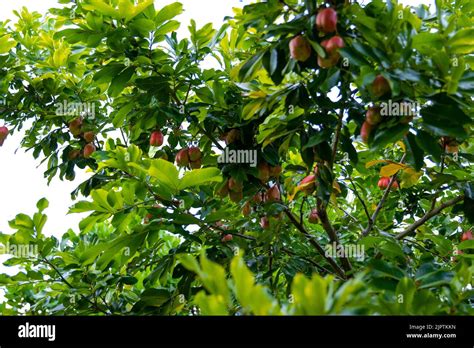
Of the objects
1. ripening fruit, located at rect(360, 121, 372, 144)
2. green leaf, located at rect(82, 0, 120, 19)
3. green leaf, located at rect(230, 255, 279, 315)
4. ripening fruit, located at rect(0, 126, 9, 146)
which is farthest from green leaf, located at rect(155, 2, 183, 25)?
green leaf, located at rect(230, 255, 279, 315)

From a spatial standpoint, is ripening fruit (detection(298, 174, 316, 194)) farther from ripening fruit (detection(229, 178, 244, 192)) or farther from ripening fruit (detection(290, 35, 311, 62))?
ripening fruit (detection(290, 35, 311, 62))

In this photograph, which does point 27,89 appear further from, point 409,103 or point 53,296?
point 409,103

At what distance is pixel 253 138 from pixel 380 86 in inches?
26.3

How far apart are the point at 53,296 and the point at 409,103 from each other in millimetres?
1485

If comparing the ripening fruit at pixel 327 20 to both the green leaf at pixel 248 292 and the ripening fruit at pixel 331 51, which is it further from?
the green leaf at pixel 248 292

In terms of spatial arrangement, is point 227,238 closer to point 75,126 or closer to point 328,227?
point 328,227

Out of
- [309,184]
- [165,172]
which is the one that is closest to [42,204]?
[165,172]

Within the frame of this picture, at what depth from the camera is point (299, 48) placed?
1.77m

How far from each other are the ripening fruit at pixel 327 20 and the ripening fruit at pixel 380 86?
203 millimetres

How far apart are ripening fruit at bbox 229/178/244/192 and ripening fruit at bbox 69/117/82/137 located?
1.02 meters

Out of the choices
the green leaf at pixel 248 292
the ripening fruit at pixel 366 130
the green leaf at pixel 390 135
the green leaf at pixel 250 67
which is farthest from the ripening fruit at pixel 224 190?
the green leaf at pixel 248 292

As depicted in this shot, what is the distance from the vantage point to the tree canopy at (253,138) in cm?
164

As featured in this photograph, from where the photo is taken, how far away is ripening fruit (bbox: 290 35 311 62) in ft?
5.79
